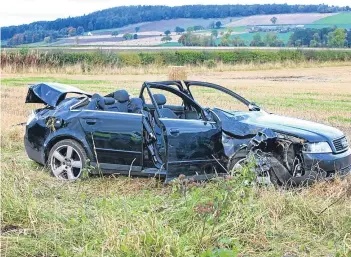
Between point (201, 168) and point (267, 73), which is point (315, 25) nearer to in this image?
point (267, 73)

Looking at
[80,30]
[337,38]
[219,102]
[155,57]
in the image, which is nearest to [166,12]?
[80,30]

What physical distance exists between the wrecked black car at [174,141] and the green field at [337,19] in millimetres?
94439

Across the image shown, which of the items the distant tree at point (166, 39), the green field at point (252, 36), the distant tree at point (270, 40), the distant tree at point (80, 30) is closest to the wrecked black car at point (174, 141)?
the distant tree at point (270, 40)

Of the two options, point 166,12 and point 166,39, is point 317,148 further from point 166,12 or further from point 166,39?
point 166,12

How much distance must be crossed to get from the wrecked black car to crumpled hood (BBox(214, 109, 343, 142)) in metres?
0.01

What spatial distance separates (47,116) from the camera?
9281 millimetres

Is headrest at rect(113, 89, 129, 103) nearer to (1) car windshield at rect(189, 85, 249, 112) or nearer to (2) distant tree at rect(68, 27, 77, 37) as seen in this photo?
(1) car windshield at rect(189, 85, 249, 112)

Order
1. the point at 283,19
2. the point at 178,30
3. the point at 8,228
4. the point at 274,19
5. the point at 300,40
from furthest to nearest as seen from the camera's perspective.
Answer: the point at 283,19 < the point at 274,19 < the point at 178,30 < the point at 300,40 < the point at 8,228

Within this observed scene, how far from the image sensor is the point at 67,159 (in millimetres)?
8930

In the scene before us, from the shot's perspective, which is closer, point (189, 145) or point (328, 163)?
point (328, 163)

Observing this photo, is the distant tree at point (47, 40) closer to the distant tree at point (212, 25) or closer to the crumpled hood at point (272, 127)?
the distant tree at point (212, 25)

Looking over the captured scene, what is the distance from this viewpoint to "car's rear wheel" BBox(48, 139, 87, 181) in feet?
29.0

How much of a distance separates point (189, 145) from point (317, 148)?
5.66 feet

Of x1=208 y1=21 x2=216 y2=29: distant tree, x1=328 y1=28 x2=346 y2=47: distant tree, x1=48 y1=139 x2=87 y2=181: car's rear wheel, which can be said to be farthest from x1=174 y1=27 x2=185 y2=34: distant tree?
x1=48 y1=139 x2=87 y2=181: car's rear wheel
